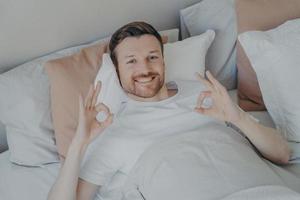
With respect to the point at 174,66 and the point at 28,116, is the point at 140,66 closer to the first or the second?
the point at 174,66

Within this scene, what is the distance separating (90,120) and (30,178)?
1.28 feet

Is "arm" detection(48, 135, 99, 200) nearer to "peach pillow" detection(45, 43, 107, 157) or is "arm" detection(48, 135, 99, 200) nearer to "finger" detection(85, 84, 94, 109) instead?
"finger" detection(85, 84, 94, 109)

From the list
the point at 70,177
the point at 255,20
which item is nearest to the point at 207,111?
the point at 70,177

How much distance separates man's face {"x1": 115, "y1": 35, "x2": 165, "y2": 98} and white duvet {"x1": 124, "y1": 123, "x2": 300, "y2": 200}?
20 centimetres

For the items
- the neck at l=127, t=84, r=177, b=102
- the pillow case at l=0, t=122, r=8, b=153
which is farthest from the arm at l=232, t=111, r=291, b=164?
the pillow case at l=0, t=122, r=8, b=153

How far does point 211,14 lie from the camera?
168 cm

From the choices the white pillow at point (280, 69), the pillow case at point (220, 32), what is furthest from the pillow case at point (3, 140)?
the white pillow at point (280, 69)

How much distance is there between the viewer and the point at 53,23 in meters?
1.45

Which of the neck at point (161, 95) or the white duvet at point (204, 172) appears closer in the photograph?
the white duvet at point (204, 172)

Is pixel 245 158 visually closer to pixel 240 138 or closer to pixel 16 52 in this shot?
pixel 240 138

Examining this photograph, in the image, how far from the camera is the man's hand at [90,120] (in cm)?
107

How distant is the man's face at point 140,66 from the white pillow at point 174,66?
0.12ft

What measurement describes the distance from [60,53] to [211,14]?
68 centimetres

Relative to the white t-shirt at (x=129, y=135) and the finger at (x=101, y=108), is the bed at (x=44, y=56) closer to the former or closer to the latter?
the white t-shirt at (x=129, y=135)
